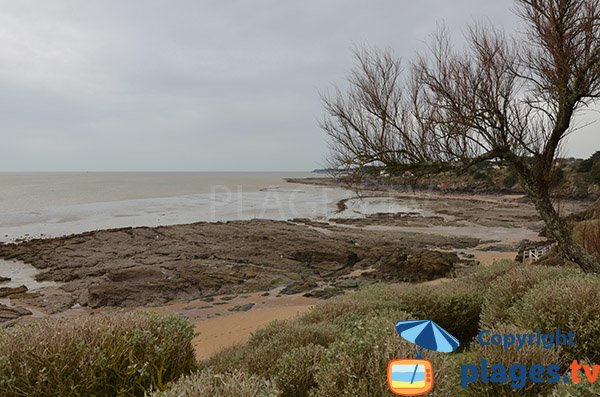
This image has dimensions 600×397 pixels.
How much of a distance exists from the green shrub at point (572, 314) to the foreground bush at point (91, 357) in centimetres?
401

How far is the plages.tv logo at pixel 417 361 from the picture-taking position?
7.96ft

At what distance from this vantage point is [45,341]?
3.60 m

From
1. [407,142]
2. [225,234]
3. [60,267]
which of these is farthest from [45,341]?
[225,234]

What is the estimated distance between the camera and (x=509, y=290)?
615 cm

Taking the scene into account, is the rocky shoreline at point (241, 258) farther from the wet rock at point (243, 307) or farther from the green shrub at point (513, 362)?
the green shrub at point (513, 362)

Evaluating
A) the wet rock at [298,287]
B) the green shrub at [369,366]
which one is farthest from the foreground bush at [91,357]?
the wet rock at [298,287]

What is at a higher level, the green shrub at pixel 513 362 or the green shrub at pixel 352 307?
the green shrub at pixel 513 362

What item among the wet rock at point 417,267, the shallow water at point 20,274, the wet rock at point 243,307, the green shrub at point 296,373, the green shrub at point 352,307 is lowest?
the shallow water at point 20,274

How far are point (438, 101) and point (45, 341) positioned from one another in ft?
24.5

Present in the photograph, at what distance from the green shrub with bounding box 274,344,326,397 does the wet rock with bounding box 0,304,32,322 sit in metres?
13.5

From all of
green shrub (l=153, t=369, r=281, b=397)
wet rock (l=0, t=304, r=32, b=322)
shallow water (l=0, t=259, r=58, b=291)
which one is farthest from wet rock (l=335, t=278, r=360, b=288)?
green shrub (l=153, t=369, r=281, b=397)

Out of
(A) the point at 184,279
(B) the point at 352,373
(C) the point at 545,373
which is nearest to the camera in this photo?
(B) the point at 352,373

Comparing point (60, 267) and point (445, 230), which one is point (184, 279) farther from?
point (445, 230)

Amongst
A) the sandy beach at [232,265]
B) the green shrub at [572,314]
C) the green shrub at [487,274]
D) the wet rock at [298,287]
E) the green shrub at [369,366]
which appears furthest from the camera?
the wet rock at [298,287]
